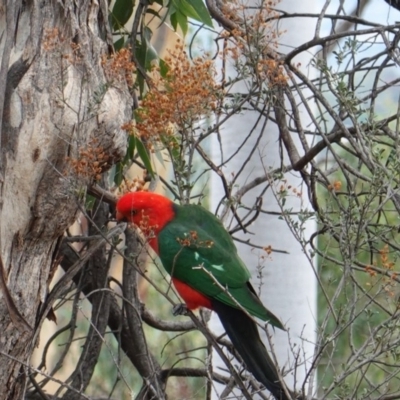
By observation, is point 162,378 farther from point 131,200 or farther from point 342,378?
point 342,378

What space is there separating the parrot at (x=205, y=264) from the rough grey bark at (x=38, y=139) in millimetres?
266

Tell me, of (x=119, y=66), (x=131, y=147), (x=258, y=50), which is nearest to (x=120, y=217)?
(x=131, y=147)

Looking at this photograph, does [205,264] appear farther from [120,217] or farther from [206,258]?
[120,217]

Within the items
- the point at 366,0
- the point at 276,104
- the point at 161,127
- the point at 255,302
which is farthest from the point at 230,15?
the point at 366,0

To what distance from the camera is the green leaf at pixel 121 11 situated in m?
2.67

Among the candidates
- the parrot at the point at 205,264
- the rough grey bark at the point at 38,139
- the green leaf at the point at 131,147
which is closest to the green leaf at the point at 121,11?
the green leaf at the point at 131,147

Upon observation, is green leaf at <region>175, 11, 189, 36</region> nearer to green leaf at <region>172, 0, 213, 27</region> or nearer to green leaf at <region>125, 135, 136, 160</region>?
green leaf at <region>172, 0, 213, 27</region>

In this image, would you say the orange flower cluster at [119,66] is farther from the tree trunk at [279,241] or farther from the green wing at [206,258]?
the tree trunk at [279,241]

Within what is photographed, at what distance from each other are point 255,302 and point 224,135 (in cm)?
94

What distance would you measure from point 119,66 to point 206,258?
0.67 metres

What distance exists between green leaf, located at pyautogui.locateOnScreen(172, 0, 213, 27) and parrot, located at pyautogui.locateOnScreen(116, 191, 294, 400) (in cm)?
56

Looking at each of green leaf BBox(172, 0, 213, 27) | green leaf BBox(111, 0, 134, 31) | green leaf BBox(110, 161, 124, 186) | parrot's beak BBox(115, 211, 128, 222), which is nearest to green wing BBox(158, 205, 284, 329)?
parrot's beak BBox(115, 211, 128, 222)

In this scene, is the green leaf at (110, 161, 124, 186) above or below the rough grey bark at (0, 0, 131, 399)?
above

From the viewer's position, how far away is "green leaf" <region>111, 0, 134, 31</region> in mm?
2670
